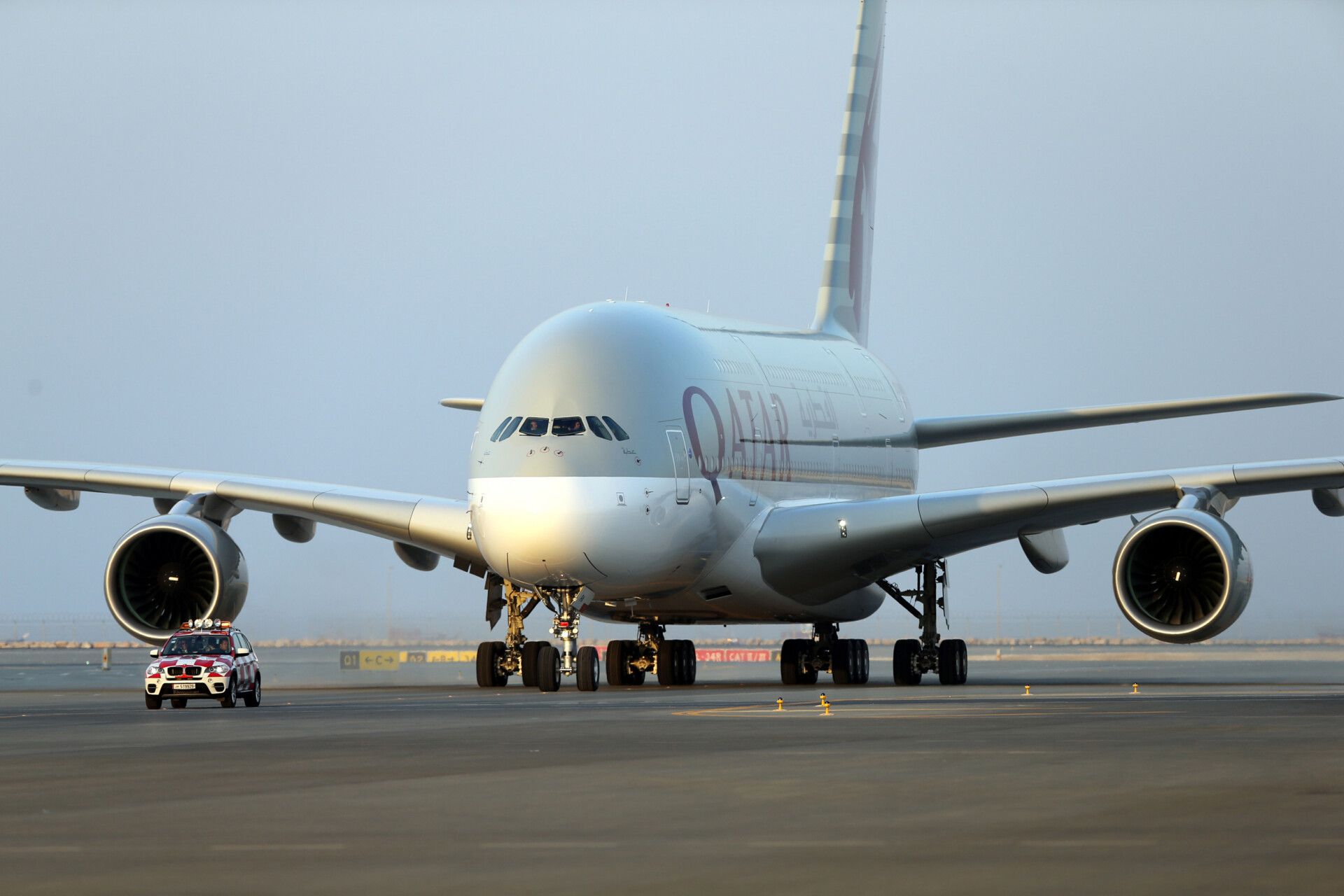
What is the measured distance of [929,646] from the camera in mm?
33375

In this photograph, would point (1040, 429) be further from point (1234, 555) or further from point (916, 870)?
point (916, 870)

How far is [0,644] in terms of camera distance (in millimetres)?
81938

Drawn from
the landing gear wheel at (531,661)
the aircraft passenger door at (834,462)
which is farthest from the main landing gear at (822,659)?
the landing gear wheel at (531,661)

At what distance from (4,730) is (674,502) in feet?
34.1

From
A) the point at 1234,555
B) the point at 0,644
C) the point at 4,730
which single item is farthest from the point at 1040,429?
the point at 0,644

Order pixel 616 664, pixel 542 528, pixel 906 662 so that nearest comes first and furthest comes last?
pixel 542 528, pixel 616 664, pixel 906 662

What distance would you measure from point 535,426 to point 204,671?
515 cm

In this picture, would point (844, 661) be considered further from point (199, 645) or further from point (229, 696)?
point (229, 696)

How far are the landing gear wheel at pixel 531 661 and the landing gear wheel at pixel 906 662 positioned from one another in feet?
19.0

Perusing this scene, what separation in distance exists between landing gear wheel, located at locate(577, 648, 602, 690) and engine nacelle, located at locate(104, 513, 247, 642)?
579 cm

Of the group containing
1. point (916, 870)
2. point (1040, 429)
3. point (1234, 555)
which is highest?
point (1040, 429)

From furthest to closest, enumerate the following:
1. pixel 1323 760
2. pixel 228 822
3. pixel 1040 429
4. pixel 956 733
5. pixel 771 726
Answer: pixel 1040 429, pixel 771 726, pixel 956 733, pixel 1323 760, pixel 228 822

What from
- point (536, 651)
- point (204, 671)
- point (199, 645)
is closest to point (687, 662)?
point (536, 651)

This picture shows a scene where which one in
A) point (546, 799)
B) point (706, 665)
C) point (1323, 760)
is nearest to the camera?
point (546, 799)
